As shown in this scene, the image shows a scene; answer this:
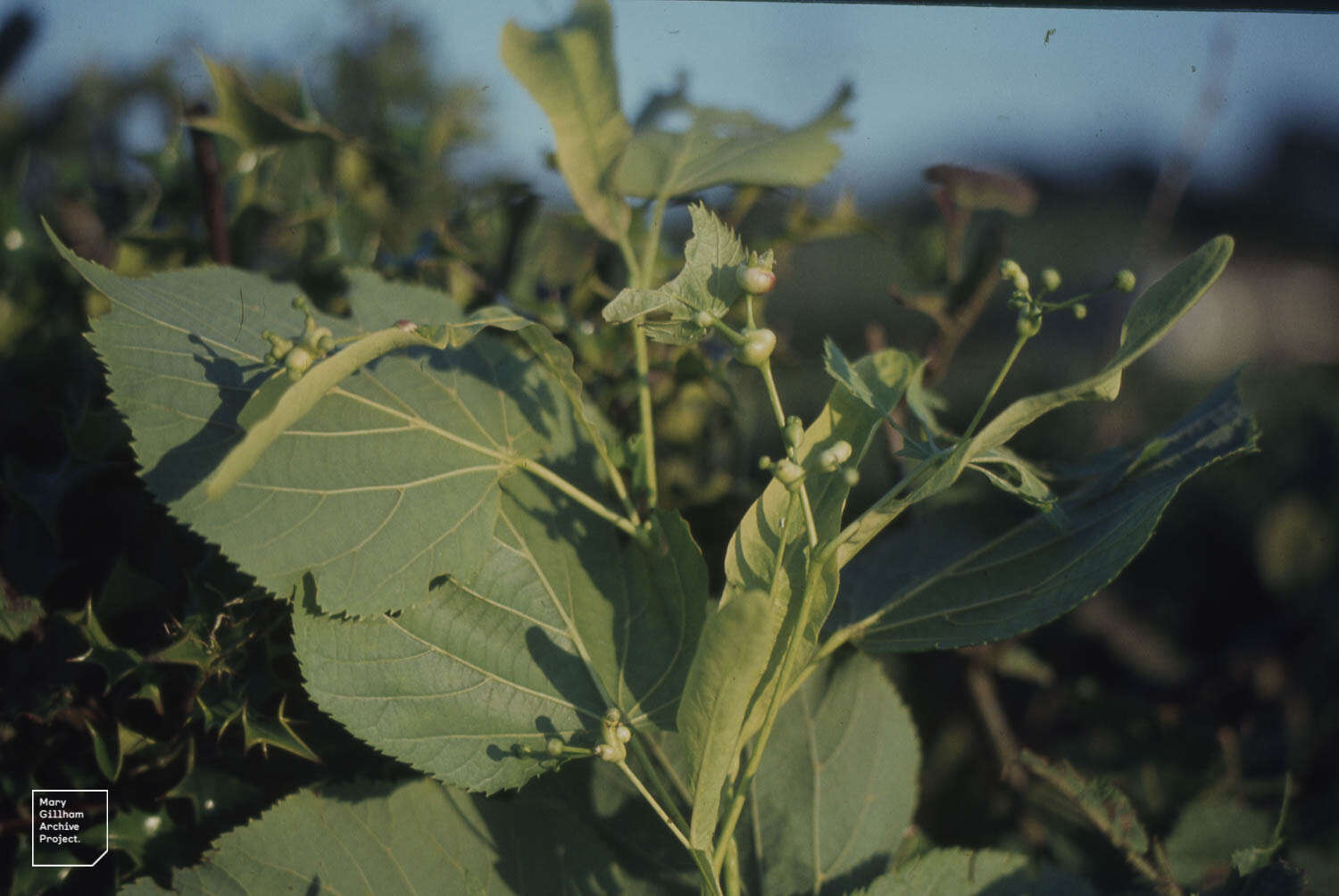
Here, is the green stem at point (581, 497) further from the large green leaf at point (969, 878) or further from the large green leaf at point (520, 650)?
the large green leaf at point (969, 878)

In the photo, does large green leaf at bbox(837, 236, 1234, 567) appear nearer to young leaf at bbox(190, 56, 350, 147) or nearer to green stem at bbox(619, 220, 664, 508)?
green stem at bbox(619, 220, 664, 508)

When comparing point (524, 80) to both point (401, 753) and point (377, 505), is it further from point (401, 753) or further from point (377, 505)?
point (401, 753)

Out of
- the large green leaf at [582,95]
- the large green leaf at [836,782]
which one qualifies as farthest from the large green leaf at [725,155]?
the large green leaf at [836,782]

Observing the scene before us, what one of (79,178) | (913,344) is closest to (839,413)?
(913,344)

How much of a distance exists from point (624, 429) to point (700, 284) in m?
0.26

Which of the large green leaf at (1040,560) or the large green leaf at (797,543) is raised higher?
the large green leaf at (797,543)

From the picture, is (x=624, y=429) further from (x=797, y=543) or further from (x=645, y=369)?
(x=797, y=543)

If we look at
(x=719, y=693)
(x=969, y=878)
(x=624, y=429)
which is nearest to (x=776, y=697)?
(x=719, y=693)

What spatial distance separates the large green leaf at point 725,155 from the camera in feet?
1.84

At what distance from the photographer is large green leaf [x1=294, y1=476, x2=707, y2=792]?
43cm

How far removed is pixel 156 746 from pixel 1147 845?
1.81 ft

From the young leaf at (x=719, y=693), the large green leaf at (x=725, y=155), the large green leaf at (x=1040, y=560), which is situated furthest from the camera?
the large green leaf at (x=725, y=155)

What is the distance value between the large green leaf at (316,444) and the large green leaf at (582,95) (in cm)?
12

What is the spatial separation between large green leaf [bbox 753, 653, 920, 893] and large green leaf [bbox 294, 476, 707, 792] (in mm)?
111
